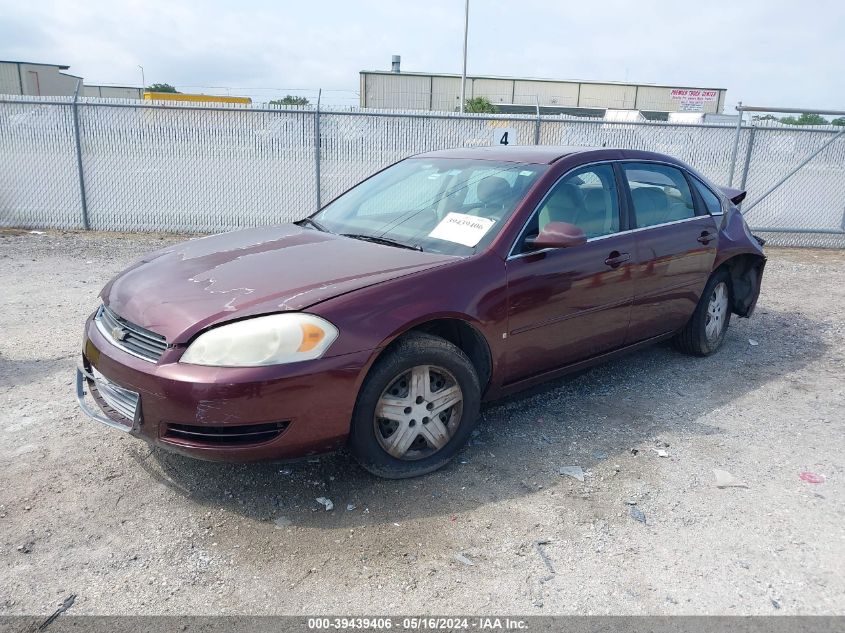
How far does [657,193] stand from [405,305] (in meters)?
2.50

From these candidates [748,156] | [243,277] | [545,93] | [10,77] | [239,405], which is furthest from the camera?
[545,93]

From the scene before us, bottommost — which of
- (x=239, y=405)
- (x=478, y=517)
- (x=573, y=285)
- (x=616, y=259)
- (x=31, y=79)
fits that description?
(x=478, y=517)

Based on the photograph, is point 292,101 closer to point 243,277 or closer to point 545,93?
point 243,277

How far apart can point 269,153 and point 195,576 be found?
8.95 meters

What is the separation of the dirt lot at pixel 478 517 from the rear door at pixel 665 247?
572 mm

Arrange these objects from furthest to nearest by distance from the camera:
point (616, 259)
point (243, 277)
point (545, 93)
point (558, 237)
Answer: point (545, 93), point (616, 259), point (558, 237), point (243, 277)

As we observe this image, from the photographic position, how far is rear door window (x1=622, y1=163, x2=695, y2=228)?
179 inches

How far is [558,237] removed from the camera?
144 inches

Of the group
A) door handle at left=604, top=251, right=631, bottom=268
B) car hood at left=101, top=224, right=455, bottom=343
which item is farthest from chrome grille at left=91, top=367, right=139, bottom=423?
door handle at left=604, top=251, right=631, bottom=268

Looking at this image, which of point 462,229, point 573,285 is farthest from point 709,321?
point 462,229

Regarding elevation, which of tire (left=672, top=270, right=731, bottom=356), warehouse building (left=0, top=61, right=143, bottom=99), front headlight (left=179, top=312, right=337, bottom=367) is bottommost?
tire (left=672, top=270, right=731, bottom=356)

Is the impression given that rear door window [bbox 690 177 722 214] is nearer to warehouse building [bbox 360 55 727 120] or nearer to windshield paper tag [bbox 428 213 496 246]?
windshield paper tag [bbox 428 213 496 246]

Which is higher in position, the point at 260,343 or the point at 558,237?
the point at 558,237

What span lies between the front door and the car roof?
0.39ft
